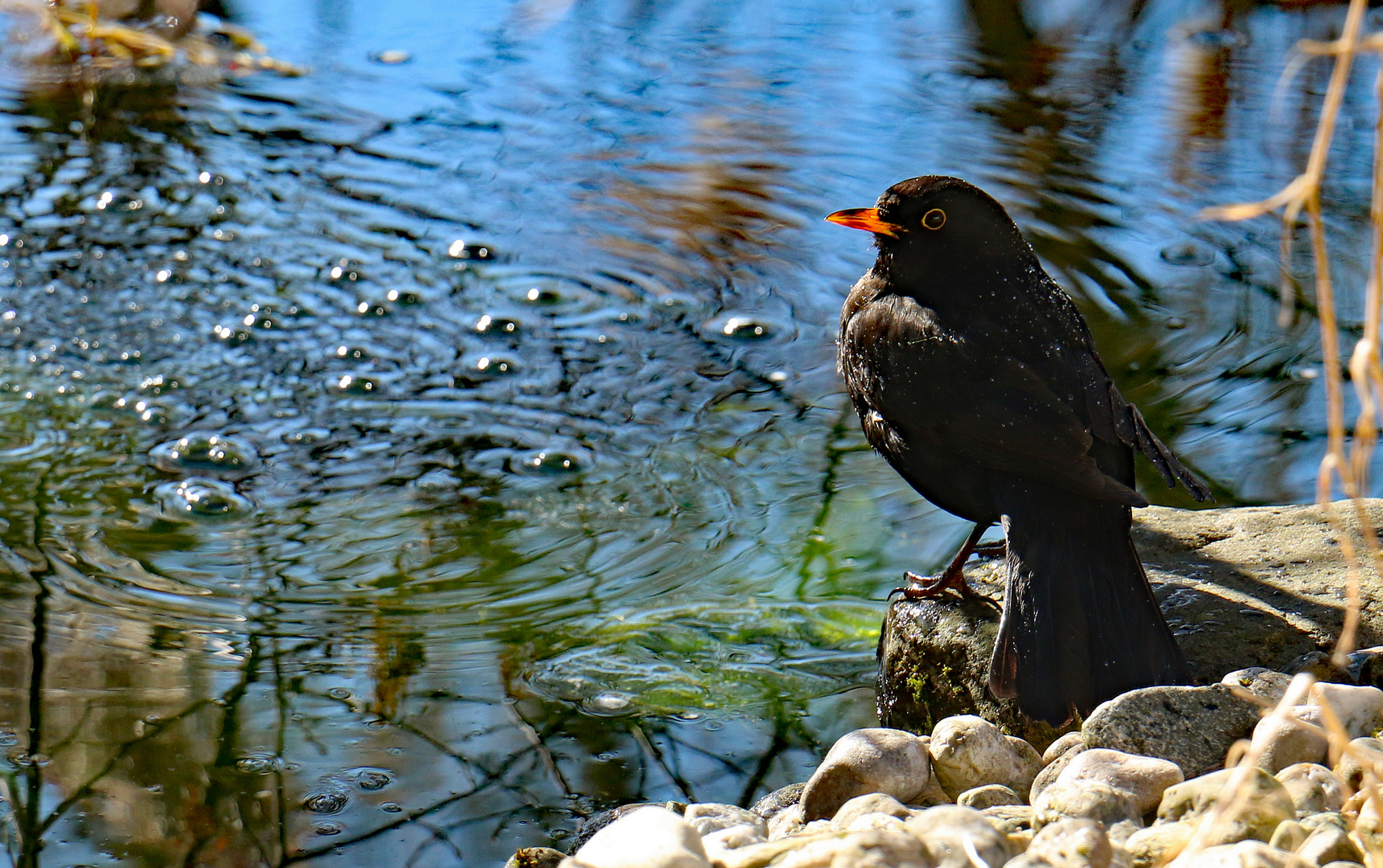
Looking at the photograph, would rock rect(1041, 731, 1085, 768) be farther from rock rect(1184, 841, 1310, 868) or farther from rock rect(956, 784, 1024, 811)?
rock rect(1184, 841, 1310, 868)

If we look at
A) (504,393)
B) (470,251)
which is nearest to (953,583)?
(504,393)

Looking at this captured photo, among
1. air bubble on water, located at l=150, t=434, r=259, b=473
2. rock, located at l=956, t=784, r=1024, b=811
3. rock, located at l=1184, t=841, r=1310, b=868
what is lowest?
air bubble on water, located at l=150, t=434, r=259, b=473

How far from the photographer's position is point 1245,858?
183 centimetres

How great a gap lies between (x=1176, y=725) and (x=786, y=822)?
2.47 feet

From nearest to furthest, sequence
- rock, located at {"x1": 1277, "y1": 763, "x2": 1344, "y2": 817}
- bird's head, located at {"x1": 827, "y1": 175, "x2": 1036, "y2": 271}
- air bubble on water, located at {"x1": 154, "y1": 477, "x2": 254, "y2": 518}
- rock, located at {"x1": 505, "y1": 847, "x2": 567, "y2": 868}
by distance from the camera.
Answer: rock, located at {"x1": 1277, "y1": 763, "x2": 1344, "y2": 817}
rock, located at {"x1": 505, "y1": 847, "x2": 567, "y2": 868}
bird's head, located at {"x1": 827, "y1": 175, "x2": 1036, "y2": 271}
air bubble on water, located at {"x1": 154, "y1": 477, "x2": 254, "y2": 518}

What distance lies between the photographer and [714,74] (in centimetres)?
778

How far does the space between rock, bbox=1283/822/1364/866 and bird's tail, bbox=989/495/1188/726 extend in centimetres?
80

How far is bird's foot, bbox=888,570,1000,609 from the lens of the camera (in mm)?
3219

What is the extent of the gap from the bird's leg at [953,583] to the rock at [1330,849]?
4.22ft

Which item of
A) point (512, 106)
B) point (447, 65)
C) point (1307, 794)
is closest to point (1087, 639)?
point (1307, 794)

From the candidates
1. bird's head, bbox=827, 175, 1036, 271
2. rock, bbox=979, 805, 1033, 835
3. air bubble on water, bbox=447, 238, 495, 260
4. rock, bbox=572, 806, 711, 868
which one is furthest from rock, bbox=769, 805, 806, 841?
air bubble on water, bbox=447, 238, 495, 260

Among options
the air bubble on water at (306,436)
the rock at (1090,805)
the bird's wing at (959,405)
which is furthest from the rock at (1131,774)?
the air bubble on water at (306,436)

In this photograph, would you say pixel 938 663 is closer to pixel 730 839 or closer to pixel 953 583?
pixel 953 583

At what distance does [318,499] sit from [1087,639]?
2.29 metres
